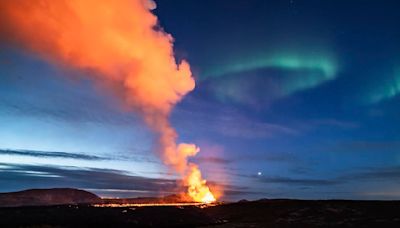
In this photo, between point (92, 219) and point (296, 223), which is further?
point (92, 219)

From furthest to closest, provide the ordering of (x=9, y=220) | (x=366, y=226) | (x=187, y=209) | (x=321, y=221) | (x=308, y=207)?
(x=187, y=209), (x=308, y=207), (x=9, y=220), (x=321, y=221), (x=366, y=226)

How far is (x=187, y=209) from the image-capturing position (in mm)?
91438

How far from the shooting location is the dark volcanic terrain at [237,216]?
2685 inches

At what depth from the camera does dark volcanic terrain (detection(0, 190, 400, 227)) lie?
68188 millimetres

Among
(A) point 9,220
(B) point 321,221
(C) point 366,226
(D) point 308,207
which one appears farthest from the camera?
(D) point 308,207

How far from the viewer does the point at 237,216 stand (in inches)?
3260

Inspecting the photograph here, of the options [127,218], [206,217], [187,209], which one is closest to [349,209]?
[206,217]

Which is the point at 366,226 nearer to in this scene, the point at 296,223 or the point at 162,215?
the point at 296,223

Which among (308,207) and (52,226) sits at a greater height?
(308,207)

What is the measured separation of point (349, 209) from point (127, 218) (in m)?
38.7

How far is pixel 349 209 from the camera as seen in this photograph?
250 ft

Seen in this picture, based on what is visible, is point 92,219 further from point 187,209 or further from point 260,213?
point 260,213

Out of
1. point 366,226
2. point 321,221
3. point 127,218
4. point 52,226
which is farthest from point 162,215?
point 366,226

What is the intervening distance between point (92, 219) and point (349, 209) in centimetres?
4420
